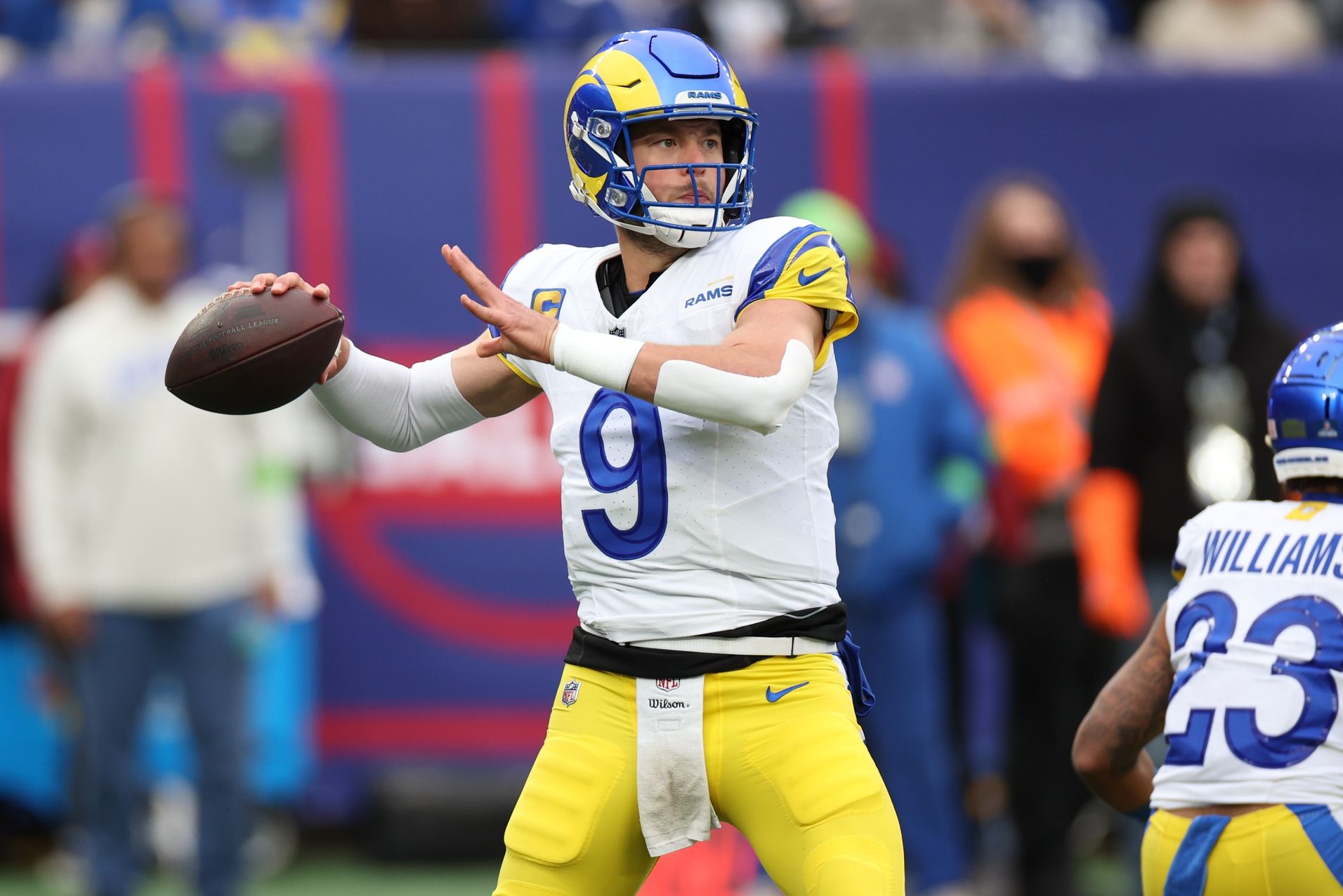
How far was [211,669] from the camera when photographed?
6367 mm

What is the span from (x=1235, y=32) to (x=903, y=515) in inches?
135

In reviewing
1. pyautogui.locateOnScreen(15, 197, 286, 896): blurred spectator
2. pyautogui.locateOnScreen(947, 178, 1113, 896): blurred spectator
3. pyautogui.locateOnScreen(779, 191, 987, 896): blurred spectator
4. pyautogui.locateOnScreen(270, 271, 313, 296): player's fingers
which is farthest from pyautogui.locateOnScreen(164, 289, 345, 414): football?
pyautogui.locateOnScreen(947, 178, 1113, 896): blurred spectator

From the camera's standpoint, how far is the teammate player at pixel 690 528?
3.54 m

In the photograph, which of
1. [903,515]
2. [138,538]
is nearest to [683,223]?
[903,515]

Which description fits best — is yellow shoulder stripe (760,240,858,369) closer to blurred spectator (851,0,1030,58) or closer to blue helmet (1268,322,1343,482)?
blue helmet (1268,322,1343,482)

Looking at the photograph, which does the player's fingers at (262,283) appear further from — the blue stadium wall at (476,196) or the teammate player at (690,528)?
the blue stadium wall at (476,196)

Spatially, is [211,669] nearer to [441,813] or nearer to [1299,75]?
[441,813]

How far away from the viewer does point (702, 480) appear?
3.68m

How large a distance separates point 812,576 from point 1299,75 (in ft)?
17.5

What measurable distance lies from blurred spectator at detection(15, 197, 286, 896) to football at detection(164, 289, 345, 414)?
2719mm

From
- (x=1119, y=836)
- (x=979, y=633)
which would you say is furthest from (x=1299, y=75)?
(x=1119, y=836)

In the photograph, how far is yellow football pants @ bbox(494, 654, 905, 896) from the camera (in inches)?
140

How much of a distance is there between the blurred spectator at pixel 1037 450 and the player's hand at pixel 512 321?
3.42m

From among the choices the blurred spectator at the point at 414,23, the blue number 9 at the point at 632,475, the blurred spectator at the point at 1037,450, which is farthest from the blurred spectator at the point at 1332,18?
the blue number 9 at the point at 632,475
